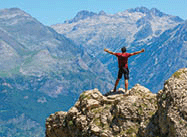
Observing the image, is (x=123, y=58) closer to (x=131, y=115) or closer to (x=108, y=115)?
(x=108, y=115)

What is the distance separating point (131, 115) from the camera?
67.5ft

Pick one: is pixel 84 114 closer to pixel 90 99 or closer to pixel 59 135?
pixel 90 99

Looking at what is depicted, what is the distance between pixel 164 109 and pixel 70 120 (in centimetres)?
964

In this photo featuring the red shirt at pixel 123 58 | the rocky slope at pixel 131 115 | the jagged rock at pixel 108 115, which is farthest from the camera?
the red shirt at pixel 123 58

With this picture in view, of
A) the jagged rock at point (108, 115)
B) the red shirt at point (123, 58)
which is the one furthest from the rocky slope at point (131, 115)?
the red shirt at point (123, 58)

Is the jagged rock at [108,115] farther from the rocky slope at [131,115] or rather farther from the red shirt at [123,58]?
the red shirt at [123,58]

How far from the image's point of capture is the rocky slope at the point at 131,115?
1655 centimetres

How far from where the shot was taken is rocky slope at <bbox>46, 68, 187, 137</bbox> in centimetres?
1655

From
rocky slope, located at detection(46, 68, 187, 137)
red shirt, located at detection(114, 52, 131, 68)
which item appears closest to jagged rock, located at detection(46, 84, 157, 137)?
rocky slope, located at detection(46, 68, 187, 137)

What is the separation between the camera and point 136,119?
20484 millimetres

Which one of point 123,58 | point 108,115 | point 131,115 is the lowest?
point 131,115

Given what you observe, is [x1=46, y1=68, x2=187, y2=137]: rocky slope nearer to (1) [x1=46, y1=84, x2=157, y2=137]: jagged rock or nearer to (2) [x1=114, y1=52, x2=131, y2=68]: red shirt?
(1) [x1=46, y1=84, x2=157, y2=137]: jagged rock

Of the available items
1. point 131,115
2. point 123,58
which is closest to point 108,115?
point 131,115

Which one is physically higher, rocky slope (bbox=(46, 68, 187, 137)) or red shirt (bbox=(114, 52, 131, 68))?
red shirt (bbox=(114, 52, 131, 68))
